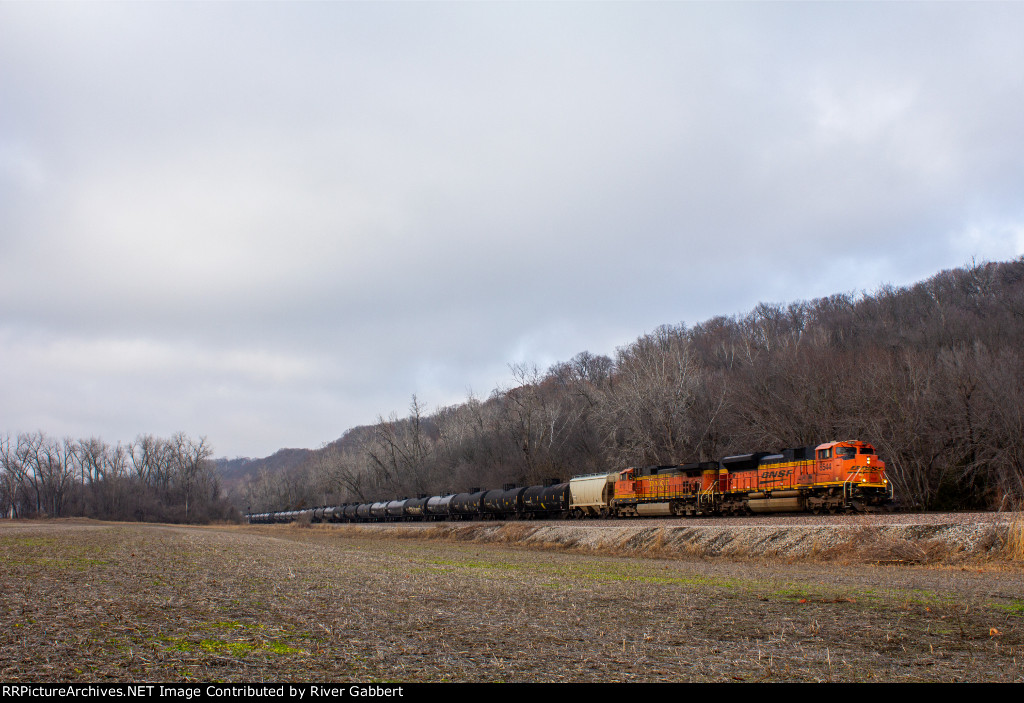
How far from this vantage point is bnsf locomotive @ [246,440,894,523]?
99.7ft

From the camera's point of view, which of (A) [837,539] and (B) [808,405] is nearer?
(A) [837,539]

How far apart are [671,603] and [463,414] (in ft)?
324

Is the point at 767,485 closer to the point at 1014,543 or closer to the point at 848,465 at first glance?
the point at 848,465

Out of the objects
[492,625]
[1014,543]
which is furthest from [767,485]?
[492,625]

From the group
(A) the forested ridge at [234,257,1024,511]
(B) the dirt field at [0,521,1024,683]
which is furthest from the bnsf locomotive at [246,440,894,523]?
(B) the dirt field at [0,521,1024,683]

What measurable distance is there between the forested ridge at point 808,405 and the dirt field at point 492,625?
18987mm

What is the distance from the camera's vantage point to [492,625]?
8.62 meters

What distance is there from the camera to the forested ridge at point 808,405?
1699 inches

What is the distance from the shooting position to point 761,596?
11898 mm

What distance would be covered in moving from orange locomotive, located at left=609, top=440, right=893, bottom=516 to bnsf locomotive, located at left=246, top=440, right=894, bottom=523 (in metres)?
0.05

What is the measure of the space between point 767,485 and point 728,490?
299 centimetres

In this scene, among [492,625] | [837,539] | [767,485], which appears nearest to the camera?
[492,625]

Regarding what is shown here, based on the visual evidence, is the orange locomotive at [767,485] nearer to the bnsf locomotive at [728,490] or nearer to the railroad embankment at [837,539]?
the bnsf locomotive at [728,490]
